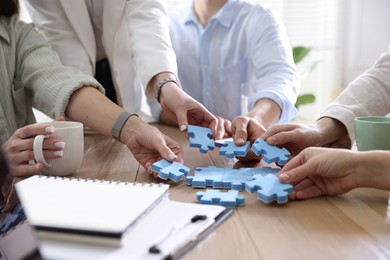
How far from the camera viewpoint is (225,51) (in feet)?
6.87

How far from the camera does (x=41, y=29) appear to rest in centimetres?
159

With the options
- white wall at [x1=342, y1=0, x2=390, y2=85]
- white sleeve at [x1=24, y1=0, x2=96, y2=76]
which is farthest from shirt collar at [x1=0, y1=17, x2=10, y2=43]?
white wall at [x1=342, y1=0, x2=390, y2=85]

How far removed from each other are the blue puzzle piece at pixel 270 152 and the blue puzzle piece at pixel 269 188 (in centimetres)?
10

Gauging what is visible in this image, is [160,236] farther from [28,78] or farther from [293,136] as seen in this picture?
[28,78]

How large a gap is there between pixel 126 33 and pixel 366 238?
122cm

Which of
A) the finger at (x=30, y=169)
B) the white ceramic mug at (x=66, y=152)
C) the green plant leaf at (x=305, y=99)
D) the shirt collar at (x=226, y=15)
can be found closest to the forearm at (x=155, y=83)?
the white ceramic mug at (x=66, y=152)

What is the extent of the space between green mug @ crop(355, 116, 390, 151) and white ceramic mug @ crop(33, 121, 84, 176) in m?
0.67

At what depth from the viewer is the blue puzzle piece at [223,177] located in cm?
90

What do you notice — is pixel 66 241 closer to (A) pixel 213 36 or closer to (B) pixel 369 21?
(A) pixel 213 36

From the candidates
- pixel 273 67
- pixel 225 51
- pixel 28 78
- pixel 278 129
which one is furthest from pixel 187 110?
pixel 225 51

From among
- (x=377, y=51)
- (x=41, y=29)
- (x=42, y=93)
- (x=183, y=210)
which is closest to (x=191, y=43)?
(x=41, y=29)

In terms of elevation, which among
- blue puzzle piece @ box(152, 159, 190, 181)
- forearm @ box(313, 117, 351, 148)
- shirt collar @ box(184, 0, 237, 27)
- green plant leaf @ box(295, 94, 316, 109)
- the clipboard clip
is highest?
shirt collar @ box(184, 0, 237, 27)

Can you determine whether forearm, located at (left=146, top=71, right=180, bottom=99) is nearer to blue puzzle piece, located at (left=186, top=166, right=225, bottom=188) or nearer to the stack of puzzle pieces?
the stack of puzzle pieces

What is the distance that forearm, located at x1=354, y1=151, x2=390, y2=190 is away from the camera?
2.72 ft
